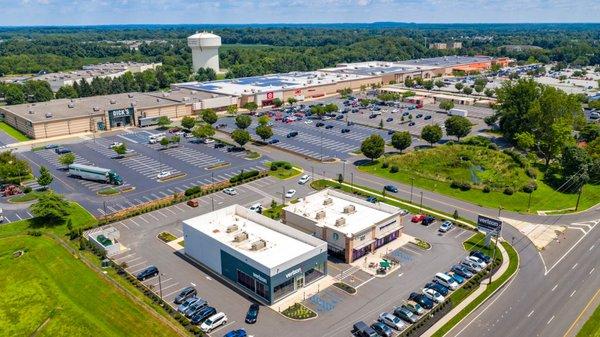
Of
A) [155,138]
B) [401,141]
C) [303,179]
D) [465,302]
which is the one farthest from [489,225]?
[155,138]

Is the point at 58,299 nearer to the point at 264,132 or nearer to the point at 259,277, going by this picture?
the point at 259,277

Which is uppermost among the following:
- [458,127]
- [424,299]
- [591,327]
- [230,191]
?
[458,127]

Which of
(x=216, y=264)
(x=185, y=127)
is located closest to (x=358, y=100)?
(x=185, y=127)

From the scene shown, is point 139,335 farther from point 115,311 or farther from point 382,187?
point 382,187

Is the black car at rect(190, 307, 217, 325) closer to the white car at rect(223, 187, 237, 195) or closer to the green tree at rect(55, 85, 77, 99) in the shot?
the white car at rect(223, 187, 237, 195)

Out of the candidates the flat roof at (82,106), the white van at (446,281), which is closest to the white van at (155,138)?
the flat roof at (82,106)

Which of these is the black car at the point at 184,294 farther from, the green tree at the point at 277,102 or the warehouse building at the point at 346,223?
the green tree at the point at 277,102
